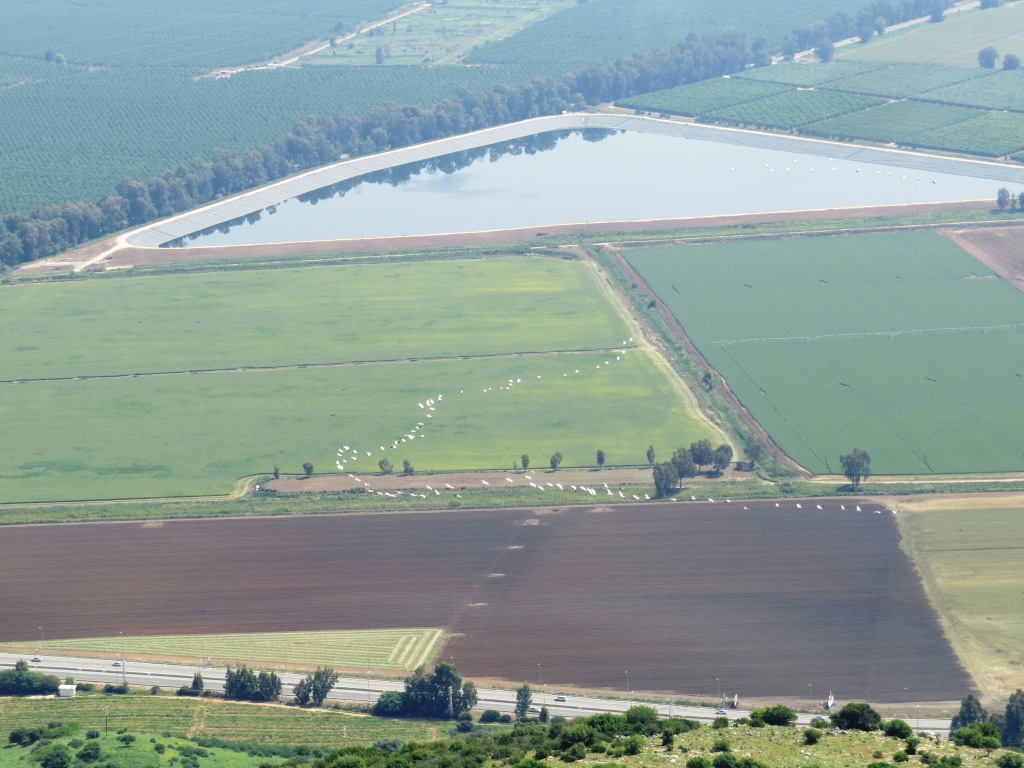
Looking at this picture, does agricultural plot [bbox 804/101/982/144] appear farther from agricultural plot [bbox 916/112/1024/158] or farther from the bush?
the bush

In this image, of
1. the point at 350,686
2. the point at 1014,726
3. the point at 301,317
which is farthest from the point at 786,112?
the point at 1014,726

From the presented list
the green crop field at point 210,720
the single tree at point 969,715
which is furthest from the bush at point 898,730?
the green crop field at point 210,720

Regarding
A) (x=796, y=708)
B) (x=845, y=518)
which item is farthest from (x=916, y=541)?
(x=796, y=708)

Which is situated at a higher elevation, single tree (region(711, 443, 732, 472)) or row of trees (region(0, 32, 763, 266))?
row of trees (region(0, 32, 763, 266))

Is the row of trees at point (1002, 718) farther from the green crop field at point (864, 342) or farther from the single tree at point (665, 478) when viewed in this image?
the green crop field at point (864, 342)

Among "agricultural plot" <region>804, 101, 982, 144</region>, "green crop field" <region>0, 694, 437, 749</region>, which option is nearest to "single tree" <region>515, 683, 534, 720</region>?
"green crop field" <region>0, 694, 437, 749</region>

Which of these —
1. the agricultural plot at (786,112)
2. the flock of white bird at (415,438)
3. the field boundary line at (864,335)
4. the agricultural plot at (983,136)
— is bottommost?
the flock of white bird at (415,438)
